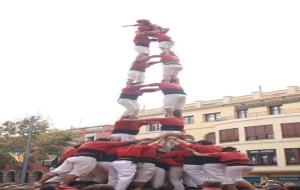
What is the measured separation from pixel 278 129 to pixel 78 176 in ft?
94.7

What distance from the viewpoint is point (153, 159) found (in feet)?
32.2

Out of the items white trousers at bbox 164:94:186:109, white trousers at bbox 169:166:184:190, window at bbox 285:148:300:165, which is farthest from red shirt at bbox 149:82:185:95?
window at bbox 285:148:300:165

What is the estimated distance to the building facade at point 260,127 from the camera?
34.5 metres

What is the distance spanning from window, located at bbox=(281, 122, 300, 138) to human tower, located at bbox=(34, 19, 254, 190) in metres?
26.1

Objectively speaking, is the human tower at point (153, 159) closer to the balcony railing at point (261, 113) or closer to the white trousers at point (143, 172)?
the white trousers at point (143, 172)

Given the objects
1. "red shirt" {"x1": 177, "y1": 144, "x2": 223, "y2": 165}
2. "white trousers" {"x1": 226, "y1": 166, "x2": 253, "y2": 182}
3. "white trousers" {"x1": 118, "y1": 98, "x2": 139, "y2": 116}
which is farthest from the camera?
"white trousers" {"x1": 118, "y1": 98, "x2": 139, "y2": 116}

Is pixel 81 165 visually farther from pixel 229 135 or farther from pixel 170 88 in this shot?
pixel 229 135

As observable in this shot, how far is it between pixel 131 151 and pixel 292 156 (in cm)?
2841

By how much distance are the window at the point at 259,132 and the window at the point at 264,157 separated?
1304 millimetres

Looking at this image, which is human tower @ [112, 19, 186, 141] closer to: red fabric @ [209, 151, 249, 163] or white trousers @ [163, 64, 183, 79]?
white trousers @ [163, 64, 183, 79]

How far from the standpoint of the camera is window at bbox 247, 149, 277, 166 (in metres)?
35.2

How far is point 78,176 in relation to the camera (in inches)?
379

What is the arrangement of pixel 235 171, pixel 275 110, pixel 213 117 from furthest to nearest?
pixel 213 117 → pixel 275 110 → pixel 235 171

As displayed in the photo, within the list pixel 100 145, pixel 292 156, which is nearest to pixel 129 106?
pixel 100 145
